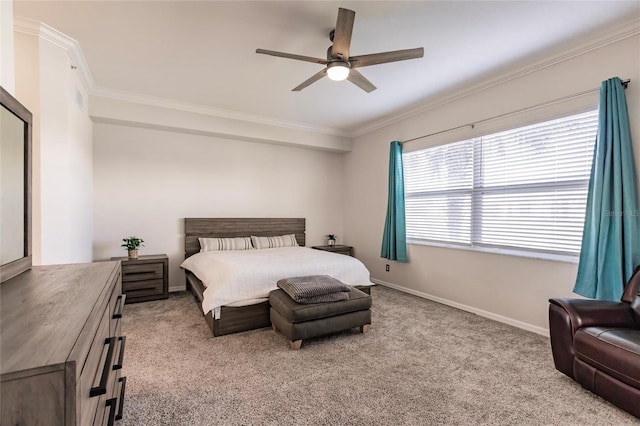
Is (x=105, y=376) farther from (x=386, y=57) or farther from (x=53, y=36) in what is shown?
(x=53, y=36)

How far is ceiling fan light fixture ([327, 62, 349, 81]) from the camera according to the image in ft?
8.09

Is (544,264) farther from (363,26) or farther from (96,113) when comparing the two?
(96,113)

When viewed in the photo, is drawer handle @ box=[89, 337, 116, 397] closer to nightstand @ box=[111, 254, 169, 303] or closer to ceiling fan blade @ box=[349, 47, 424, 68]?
ceiling fan blade @ box=[349, 47, 424, 68]

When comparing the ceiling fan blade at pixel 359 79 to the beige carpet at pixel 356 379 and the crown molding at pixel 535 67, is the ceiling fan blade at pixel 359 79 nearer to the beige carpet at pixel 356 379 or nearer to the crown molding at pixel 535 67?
the crown molding at pixel 535 67

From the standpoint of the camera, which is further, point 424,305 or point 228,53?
point 424,305

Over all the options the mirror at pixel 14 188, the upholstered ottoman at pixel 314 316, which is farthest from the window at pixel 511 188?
the mirror at pixel 14 188

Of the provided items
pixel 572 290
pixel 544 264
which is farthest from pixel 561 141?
pixel 572 290

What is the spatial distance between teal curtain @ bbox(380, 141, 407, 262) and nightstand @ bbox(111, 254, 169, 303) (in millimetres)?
3336

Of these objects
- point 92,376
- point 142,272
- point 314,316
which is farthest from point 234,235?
point 92,376

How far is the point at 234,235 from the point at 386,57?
369 cm

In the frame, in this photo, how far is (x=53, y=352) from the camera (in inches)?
25.5

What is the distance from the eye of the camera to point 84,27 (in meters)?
2.56

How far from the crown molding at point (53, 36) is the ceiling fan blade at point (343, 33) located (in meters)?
2.42

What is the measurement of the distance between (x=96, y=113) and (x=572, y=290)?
225 inches
